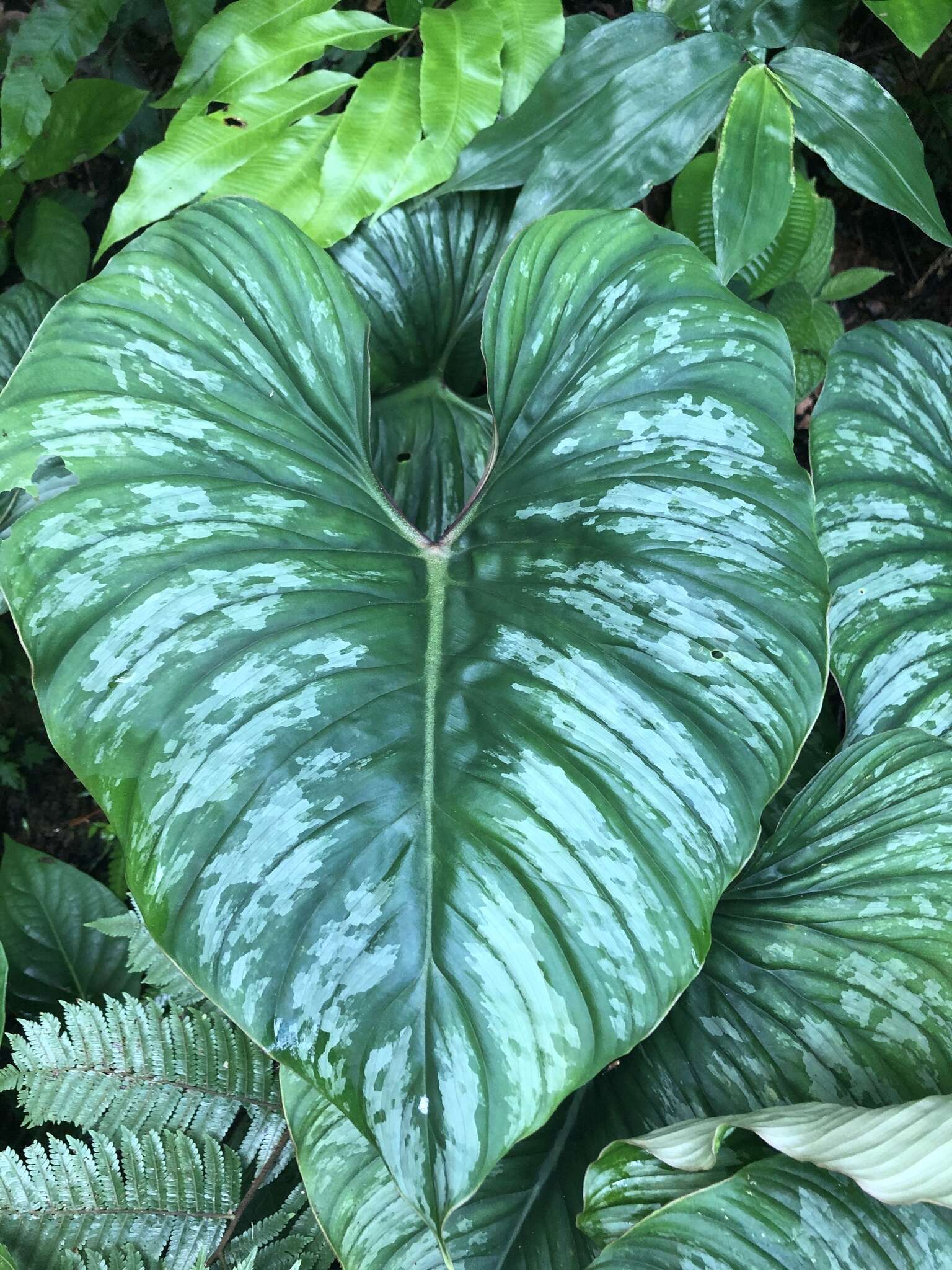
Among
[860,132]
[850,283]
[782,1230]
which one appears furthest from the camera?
[850,283]

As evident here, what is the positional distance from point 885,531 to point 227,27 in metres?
1.06

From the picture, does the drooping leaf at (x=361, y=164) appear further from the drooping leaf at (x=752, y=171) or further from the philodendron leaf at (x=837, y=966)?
the philodendron leaf at (x=837, y=966)

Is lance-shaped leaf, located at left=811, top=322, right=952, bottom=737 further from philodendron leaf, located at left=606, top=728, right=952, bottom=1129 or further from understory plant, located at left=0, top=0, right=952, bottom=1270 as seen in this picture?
philodendron leaf, located at left=606, top=728, right=952, bottom=1129

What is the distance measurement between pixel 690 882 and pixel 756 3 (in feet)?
3.65

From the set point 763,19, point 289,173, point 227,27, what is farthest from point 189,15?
point 763,19

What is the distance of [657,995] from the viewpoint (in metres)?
0.62

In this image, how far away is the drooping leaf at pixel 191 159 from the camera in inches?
42.8

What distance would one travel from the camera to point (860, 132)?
42.1 inches

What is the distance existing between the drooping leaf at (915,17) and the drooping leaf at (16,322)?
1.19 meters

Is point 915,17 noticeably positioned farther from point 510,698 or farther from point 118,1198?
point 118,1198

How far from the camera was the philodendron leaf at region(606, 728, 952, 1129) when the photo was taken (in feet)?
2.52

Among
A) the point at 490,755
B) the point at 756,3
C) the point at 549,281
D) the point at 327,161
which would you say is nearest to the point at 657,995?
the point at 490,755

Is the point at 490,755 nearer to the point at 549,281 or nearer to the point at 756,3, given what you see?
the point at 549,281

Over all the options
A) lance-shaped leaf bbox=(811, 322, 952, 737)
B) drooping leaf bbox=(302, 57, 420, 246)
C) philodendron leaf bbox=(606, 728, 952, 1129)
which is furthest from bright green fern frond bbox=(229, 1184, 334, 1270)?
drooping leaf bbox=(302, 57, 420, 246)
